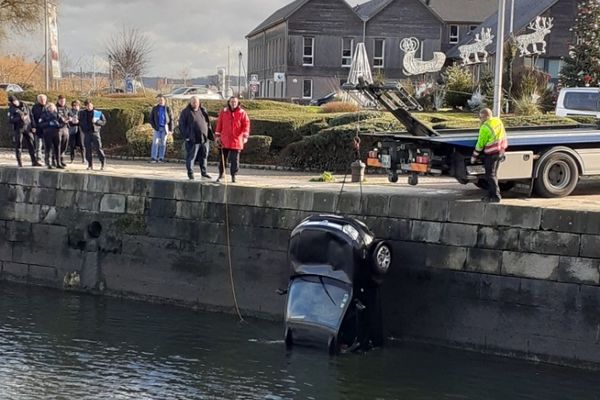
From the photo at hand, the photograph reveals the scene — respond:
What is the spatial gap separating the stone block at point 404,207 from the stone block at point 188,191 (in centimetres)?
361

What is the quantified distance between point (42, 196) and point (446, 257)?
8136mm

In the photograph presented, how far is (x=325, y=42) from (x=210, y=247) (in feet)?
166

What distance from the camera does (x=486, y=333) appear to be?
1205 centimetres

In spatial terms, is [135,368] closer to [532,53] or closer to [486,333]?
[486,333]

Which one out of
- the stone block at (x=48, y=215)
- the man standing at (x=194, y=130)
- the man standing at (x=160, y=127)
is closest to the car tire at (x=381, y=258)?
the man standing at (x=194, y=130)

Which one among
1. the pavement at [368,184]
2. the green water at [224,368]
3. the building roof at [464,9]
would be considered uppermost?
the building roof at [464,9]

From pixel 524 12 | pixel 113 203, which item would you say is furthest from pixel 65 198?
pixel 524 12

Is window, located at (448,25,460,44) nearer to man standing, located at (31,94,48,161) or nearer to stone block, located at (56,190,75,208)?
man standing, located at (31,94,48,161)

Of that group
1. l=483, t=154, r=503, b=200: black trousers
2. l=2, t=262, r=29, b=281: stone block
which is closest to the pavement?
l=483, t=154, r=503, b=200: black trousers

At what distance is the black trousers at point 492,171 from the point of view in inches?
478

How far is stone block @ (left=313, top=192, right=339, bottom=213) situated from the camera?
13406 millimetres

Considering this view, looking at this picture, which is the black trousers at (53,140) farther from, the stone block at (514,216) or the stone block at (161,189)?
the stone block at (514,216)

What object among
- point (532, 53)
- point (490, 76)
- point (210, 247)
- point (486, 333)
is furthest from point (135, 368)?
point (532, 53)

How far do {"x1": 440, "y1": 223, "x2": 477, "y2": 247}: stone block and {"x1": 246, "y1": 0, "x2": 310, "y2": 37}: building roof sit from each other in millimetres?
52593
